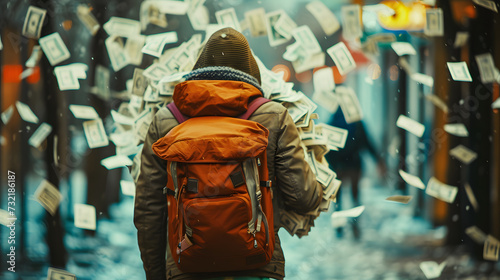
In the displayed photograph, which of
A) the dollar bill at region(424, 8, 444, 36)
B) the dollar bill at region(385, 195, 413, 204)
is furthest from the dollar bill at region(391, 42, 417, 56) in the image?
the dollar bill at region(385, 195, 413, 204)

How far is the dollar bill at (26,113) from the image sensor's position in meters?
2.93

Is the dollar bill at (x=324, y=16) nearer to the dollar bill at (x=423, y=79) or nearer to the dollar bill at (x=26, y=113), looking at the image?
the dollar bill at (x=423, y=79)

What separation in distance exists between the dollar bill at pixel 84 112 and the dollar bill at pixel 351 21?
188 centimetres

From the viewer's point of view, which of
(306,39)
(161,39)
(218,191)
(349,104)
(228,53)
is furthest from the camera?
(349,104)

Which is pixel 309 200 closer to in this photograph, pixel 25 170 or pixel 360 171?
pixel 360 171

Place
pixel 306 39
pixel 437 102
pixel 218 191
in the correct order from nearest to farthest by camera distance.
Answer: pixel 218 191 < pixel 306 39 < pixel 437 102

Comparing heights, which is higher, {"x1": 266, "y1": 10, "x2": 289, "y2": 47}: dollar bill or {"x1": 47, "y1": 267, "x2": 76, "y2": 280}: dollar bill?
{"x1": 266, "y1": 10, "x2": 289, "y2": 47}: dollar bill

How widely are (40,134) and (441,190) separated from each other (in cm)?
305

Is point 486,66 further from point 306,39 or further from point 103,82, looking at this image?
point 103,82

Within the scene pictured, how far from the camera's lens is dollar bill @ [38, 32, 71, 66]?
2889mm

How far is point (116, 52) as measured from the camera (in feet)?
9.66

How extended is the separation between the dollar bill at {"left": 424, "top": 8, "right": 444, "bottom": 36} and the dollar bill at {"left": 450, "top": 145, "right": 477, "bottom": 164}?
2.93 ft

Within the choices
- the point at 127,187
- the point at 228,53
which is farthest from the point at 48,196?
the point at 228,53

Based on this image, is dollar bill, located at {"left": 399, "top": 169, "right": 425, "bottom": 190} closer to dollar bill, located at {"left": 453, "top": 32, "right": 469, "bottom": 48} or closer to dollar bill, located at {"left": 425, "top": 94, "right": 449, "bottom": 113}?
dollar bill, located at {"left": 425, "top": 94, "right": 449, "bottom": 113}
